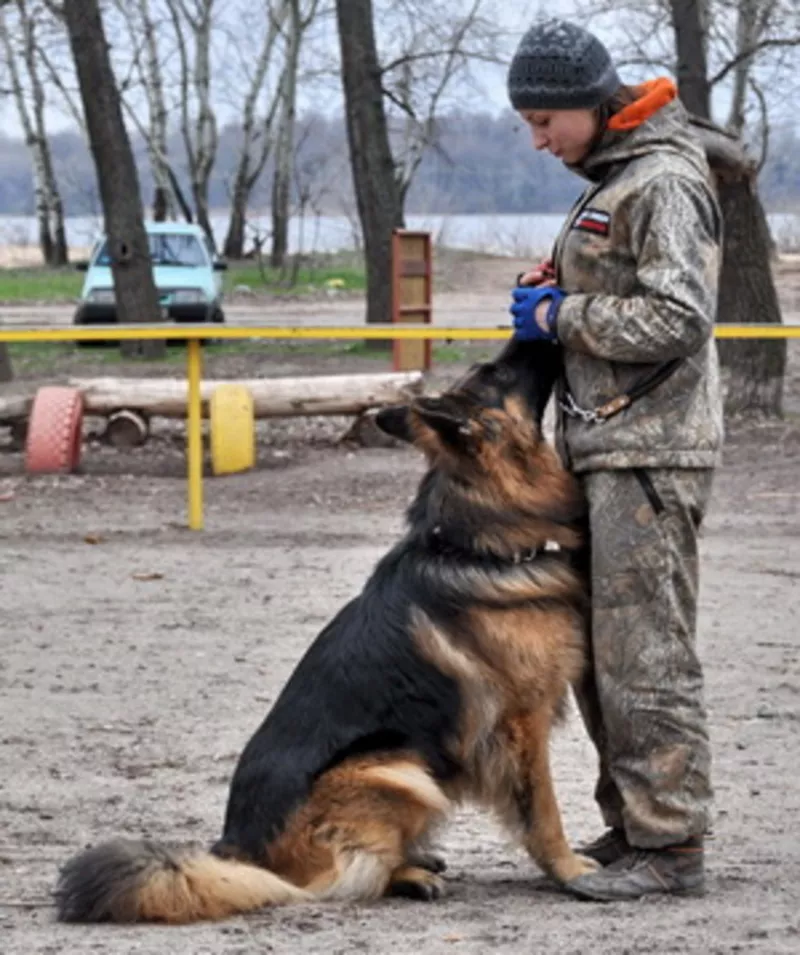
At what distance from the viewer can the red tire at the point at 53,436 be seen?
521 inches

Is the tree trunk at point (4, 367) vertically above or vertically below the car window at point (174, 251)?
below

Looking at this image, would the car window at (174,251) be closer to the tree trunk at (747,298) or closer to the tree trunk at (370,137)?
the tree trunk at (370,137)

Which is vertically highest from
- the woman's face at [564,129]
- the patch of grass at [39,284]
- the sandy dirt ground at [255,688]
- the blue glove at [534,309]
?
the woman's face at [564,129]

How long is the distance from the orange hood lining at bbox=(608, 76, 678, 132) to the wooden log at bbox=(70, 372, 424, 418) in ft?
29.5

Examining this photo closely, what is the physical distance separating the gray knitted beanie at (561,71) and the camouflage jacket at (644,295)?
0.14 metres

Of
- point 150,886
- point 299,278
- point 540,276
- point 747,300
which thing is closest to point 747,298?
point 747,300

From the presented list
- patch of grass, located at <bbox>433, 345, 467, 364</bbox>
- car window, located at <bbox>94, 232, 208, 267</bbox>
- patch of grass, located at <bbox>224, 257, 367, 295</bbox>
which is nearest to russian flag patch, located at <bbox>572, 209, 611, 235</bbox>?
patch of grass, located at <bbox>433, 345, 467, 364</bbox>

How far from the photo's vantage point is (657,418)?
4.62 m

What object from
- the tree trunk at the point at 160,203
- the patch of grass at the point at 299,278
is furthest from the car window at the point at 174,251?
the tree trunk at the point at 160,203

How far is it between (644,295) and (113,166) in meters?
17.2

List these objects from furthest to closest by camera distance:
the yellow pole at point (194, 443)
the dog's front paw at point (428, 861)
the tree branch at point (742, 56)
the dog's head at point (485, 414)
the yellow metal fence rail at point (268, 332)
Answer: the tree branch at point (742, 56) < the yellow pole at point (194, 443) < the yellow metal fence rail at point (268, 332) < the dog's front paw at point (428, 861) < the dog's head at point (485, 414)

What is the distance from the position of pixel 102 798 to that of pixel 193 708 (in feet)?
3.79

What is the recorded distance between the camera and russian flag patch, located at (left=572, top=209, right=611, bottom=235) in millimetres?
4613

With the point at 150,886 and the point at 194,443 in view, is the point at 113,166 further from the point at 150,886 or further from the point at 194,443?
the point at 150,886
